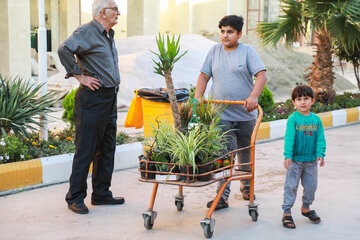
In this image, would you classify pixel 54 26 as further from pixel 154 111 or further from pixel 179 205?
pixel 179 205

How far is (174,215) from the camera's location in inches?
200

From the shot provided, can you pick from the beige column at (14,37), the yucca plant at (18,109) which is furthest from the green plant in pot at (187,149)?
the beige column at (14,37)

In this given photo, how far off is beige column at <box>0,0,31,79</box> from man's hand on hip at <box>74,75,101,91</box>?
8582 millimetres

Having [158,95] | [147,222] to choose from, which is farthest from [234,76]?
[158,95]

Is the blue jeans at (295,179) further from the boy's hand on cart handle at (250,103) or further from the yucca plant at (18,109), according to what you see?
the yucca plant at (18,109)

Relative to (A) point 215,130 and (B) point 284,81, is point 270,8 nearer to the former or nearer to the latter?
(B) point 284,81

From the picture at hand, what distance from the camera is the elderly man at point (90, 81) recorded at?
5016 millimetres

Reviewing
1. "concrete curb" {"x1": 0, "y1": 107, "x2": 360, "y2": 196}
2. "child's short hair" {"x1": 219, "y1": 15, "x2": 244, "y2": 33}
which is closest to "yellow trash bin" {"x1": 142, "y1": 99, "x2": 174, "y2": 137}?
"concrete curb" {"x1": 0, "y1": 107, "x2": 360, "y2": 196}

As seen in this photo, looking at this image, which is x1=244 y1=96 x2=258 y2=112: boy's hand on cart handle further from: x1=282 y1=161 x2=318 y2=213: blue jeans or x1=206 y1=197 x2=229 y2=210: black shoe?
x1=206 y1=197 x2=229 y2=210: black shoe

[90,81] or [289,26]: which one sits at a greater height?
[289,26]

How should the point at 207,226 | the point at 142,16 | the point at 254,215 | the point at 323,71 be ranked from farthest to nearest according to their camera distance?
the point at 142,16, the point at 323,71, the point at 254,215, the point at 207,226

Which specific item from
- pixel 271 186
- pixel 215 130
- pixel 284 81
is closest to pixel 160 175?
pixel 215 130

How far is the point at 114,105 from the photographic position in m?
5.31

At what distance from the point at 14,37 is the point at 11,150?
302 inches
